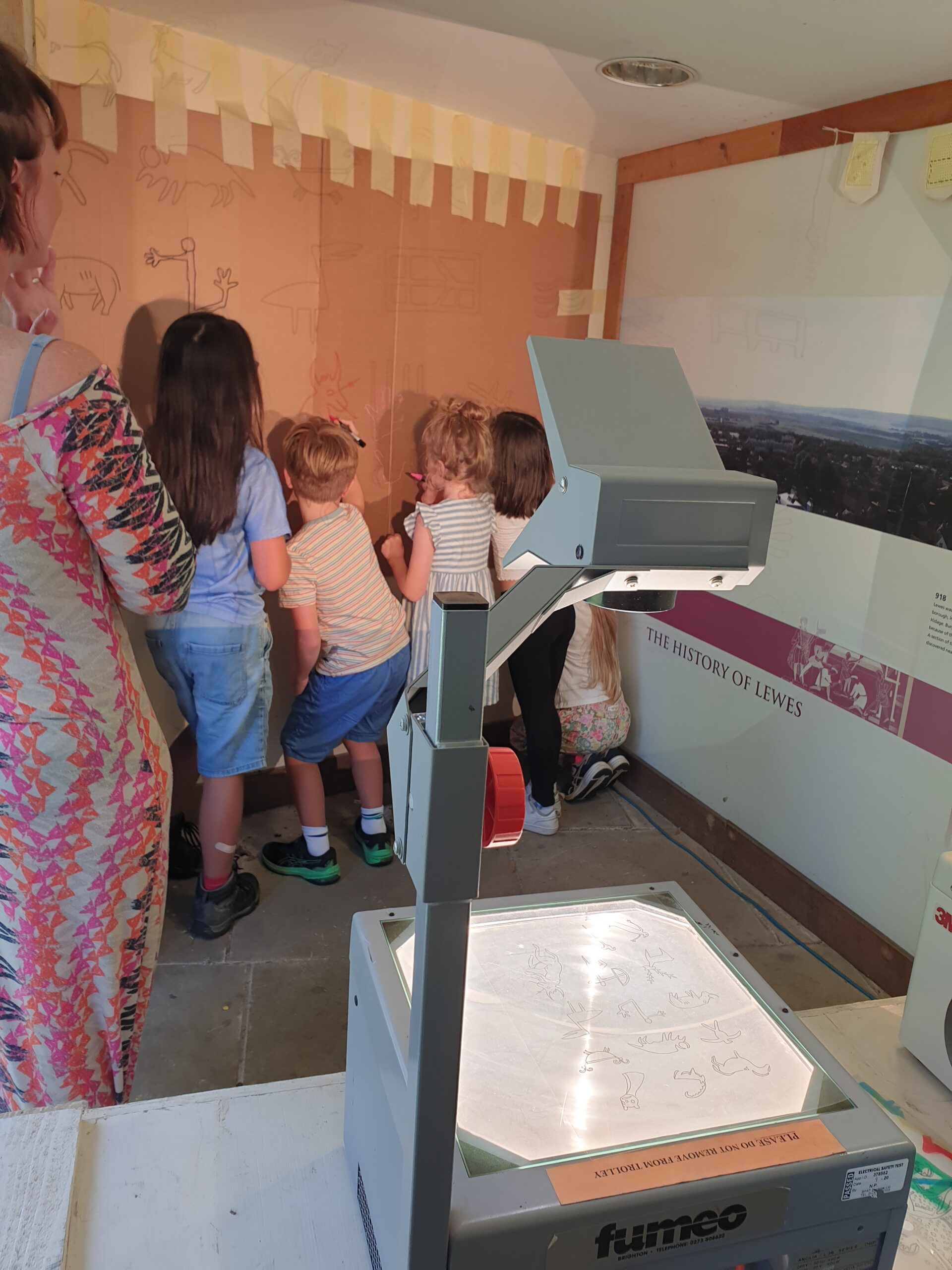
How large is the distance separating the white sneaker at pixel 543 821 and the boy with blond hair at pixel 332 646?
1.75 feet

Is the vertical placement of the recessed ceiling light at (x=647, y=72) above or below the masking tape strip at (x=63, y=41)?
above

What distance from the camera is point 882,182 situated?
238cm

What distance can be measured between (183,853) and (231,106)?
2.11m

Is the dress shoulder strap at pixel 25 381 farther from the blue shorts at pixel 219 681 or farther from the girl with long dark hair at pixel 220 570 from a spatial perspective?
the blue shorts at pixel 219 681

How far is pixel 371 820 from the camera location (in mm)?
2965

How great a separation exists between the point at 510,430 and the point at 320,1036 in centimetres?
184

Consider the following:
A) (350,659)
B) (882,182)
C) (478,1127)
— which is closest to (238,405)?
(350,659)

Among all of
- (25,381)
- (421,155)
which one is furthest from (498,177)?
(25,381)

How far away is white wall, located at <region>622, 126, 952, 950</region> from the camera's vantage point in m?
2.33

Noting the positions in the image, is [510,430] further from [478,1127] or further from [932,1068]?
[478,1127]

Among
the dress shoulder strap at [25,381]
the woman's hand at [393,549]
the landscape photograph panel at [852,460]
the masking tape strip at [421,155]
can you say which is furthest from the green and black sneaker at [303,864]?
the masking tape strip at [421,155]

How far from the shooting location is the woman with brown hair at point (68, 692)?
3.98ft

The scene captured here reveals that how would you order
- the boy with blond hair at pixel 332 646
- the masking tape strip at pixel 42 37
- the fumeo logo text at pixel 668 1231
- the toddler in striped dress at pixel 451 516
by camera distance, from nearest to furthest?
the fumeo logo text at pixel 668 1231 < the masking tape strip at pixel 42 37 < the boy with blond hair at pixel 332 646 < the toddler in striped dress at pixel 451 516

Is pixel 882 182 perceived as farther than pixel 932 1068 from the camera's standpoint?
Yes
